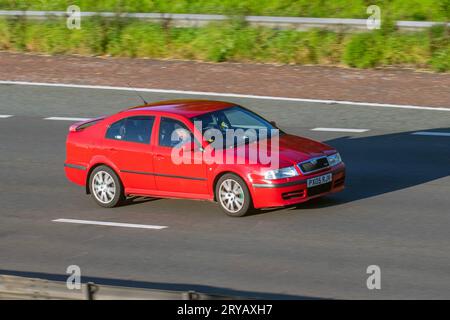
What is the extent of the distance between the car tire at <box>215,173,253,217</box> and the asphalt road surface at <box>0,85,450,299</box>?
162 mm

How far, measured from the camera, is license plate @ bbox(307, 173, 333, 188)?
13.8 metres

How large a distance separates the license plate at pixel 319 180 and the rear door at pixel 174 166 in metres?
1.50

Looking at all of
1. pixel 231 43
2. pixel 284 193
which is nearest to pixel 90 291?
pixel 284 193

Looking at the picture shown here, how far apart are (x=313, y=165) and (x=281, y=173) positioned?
53 centimetres

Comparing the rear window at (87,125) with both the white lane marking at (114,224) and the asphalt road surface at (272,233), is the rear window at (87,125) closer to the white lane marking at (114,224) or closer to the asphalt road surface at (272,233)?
the asphalt road surface at (272,233)

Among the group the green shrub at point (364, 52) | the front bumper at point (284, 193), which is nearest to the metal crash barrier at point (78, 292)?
the front bumper at point (284, 193)

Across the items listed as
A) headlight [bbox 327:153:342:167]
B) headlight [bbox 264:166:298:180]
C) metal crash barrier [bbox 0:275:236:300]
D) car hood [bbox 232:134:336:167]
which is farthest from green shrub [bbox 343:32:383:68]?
metal crash barrier [bbox 0:275:236:300]

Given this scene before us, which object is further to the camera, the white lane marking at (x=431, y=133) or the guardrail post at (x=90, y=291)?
the white lane marking at (x=431, y=133)

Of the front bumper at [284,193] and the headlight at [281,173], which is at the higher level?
the headlight at [281,173]

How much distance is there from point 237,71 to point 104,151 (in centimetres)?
929

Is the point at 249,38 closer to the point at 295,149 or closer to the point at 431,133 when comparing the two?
the point at 431,133

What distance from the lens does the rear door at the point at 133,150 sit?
1477 cm
